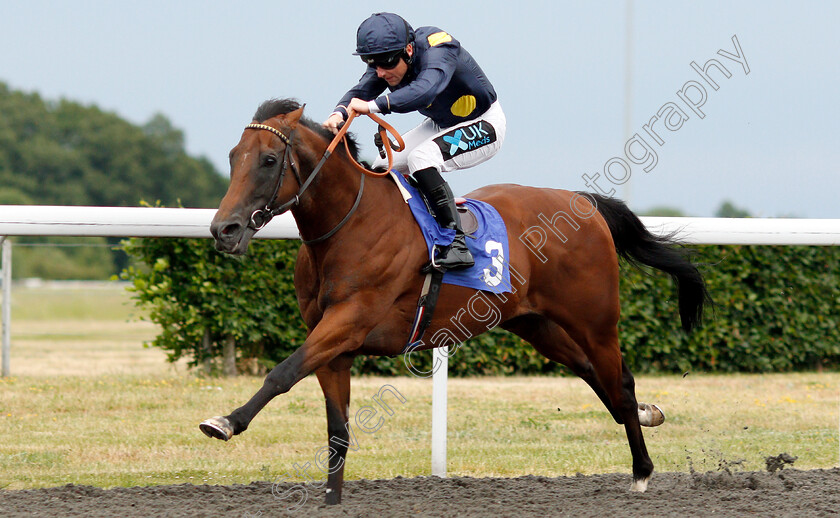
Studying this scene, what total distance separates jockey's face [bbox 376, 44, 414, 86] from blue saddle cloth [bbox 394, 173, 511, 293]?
45 cm

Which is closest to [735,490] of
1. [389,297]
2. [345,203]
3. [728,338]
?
[389,297]

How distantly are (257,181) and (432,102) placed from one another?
1.08m

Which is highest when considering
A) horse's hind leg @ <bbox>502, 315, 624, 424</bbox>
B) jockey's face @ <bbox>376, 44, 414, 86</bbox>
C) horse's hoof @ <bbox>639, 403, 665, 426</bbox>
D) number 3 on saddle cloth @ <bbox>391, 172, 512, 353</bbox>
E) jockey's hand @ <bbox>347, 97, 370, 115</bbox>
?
jockey's face @ <bbox>376, 44, 414, 86</bbox>

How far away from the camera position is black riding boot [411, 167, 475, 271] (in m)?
4.15

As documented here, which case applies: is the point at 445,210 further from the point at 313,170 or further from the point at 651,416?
the point at 651,416

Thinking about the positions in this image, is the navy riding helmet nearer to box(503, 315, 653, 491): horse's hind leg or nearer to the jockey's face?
the jockey's face

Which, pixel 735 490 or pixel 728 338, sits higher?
pixel 728 338

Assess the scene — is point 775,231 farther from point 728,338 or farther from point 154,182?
point 154,182

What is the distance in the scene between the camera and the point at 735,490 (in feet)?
14.8

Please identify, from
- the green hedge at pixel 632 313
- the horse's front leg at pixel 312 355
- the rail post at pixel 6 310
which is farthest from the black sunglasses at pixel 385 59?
the rail post at pixel 6 310

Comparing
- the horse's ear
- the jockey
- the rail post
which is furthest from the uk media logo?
the rail post

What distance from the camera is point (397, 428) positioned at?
263 inches

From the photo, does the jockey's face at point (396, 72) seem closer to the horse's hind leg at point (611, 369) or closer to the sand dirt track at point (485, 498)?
the horse's hind leg at point (611, 369)

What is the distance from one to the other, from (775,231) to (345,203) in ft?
9.14
